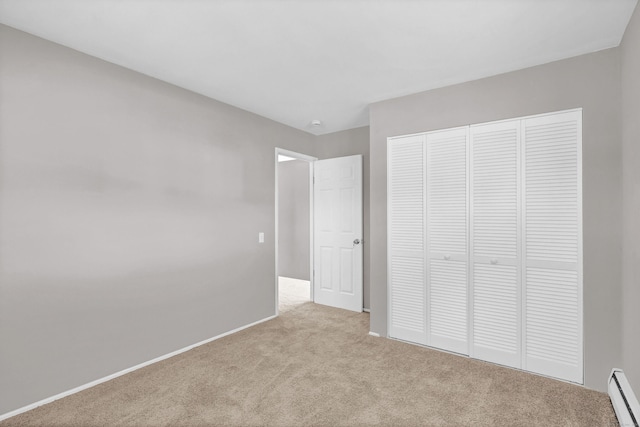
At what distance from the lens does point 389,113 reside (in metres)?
3.29

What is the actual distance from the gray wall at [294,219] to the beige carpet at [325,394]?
3.12 metres

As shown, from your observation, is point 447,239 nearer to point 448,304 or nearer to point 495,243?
point 495,243

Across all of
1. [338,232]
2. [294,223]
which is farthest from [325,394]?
[294,223]

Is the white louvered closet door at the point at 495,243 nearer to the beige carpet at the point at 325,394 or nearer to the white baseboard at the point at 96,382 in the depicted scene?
the beige carpet at the point at 325,394

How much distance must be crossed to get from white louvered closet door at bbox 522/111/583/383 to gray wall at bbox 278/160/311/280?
3958 millimetres

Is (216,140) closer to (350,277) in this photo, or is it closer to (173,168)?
(173,168)

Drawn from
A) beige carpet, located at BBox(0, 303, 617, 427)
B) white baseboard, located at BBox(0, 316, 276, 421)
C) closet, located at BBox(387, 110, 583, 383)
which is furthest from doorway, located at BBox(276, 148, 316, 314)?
beige carpet, located at BBox(0, 303, 617, 427)

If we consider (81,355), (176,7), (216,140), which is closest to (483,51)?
(176,7)

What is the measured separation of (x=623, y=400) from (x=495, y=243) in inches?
48.6

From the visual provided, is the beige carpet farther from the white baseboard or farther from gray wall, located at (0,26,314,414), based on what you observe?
gray wall, located at (0,26,314,414)

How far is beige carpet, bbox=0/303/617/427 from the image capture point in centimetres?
199

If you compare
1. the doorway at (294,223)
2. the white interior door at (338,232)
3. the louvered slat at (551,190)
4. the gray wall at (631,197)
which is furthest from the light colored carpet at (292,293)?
the gray wall at (631,197)

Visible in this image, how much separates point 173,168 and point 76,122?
2.62ft

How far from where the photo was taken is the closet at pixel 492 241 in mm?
2426
